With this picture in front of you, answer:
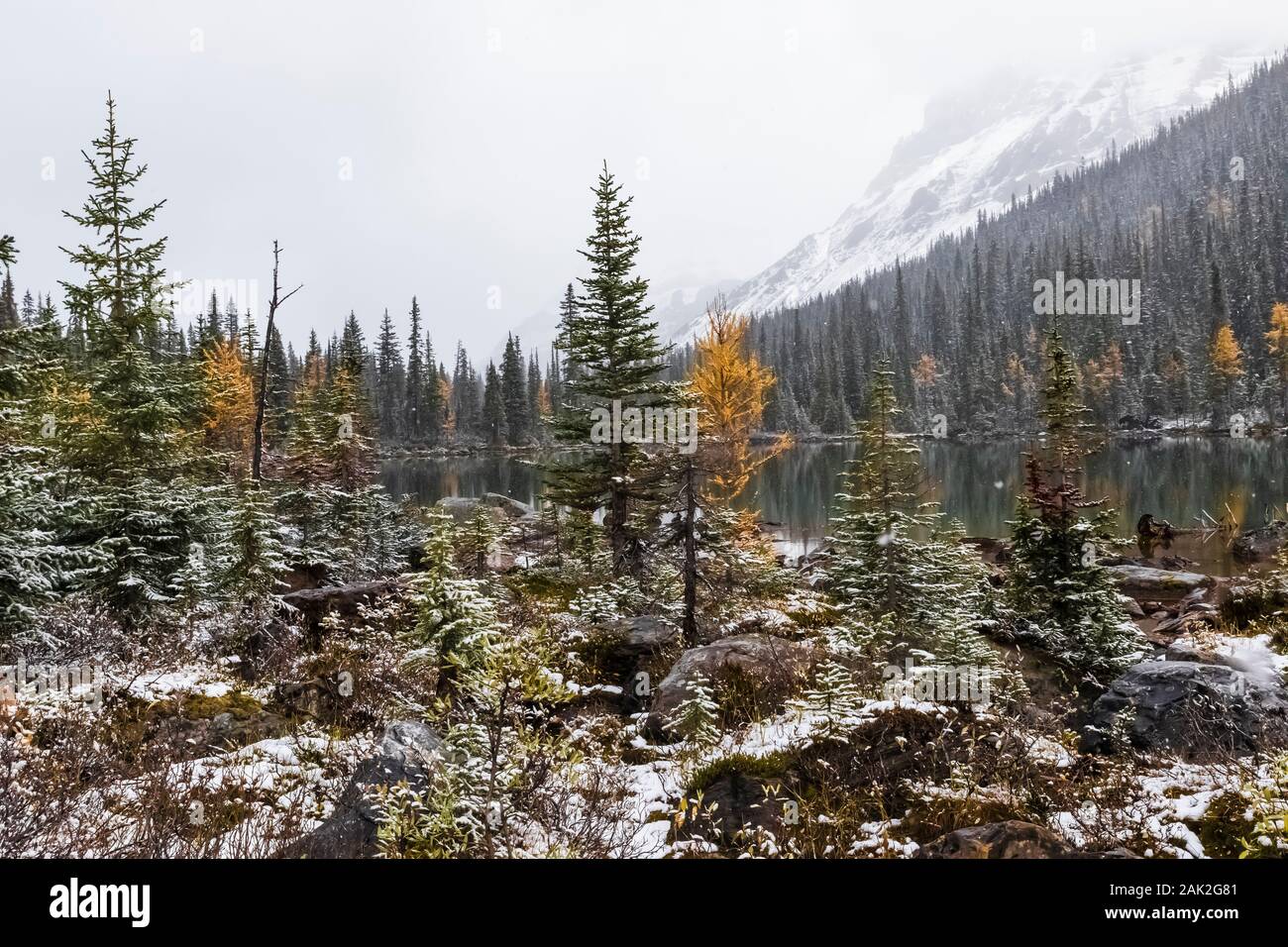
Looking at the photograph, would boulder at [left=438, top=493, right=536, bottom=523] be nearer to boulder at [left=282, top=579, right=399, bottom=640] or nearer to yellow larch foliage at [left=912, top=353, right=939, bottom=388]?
boulder at [left=282, top=579, right=399, bottom=640]

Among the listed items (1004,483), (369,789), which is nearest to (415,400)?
(1004,483)

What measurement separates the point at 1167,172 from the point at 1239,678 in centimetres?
22918

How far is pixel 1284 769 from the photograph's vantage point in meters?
4.27

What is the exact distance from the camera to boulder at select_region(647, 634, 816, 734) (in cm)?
835

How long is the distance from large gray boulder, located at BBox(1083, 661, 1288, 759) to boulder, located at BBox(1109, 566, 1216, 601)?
48.1ft

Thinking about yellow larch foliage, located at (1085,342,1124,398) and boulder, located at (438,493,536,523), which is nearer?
boulder, located at (438,493,536,523)

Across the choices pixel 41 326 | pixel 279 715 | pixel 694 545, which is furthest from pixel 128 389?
pixel 694 545

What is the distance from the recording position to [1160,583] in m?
20.8

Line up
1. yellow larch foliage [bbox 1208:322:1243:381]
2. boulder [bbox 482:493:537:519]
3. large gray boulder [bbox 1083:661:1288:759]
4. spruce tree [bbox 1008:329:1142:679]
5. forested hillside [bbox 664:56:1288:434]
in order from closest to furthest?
large gray boulder [bbox 1083:661:1288:759] → spruce tree [bbox 1008:329:1142:679] → boulder [bbox 482:493:537:519] → yellow larch foliage [bbox 1208:322:1243:381] → forested hillside [bbox 664:56:1288:434]

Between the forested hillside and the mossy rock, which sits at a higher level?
the forested hillside

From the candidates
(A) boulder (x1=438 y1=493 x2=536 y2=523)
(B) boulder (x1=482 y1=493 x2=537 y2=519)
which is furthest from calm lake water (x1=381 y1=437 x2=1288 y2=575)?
(A) boulder (x1=438 y1=493 x2=536 y2=523)

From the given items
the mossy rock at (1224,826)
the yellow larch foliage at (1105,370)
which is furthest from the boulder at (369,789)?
the yellow larch foliage at (1105,370)
